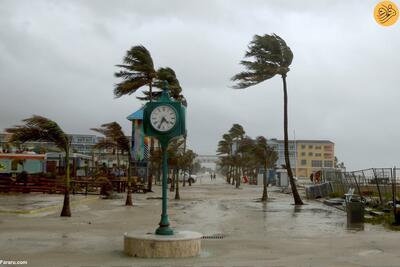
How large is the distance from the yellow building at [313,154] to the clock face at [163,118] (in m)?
152

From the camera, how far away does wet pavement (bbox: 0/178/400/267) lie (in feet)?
30.4

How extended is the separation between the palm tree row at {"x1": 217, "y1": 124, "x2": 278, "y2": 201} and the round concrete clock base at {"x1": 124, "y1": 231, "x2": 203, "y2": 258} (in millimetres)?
21823

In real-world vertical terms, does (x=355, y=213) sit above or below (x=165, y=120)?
below

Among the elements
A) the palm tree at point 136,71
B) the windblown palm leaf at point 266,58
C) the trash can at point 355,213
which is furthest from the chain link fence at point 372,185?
the palm tree at point 136,71

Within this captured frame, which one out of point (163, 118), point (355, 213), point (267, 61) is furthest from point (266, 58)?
point (163, 118)

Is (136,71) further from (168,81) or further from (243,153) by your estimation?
(243,153)

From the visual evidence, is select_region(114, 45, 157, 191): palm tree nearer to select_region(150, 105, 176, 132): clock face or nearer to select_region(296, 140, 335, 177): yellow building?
select_region(150, 105, 176, 132): clock face

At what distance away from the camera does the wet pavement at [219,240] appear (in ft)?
30.4

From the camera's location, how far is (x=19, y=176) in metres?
35.0

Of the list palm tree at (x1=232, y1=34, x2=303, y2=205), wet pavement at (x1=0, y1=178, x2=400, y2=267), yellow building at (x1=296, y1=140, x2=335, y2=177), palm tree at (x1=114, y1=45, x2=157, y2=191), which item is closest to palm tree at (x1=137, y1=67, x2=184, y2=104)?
palm tree at (x1=114, y1=45, x2=157, y2=191)

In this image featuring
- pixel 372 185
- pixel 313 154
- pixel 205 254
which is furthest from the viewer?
pixel 313 154

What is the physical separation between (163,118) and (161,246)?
2.66 meters

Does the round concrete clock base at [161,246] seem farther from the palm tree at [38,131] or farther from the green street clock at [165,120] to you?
the palm tree at [38,131]

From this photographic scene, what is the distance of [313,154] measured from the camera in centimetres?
16075
